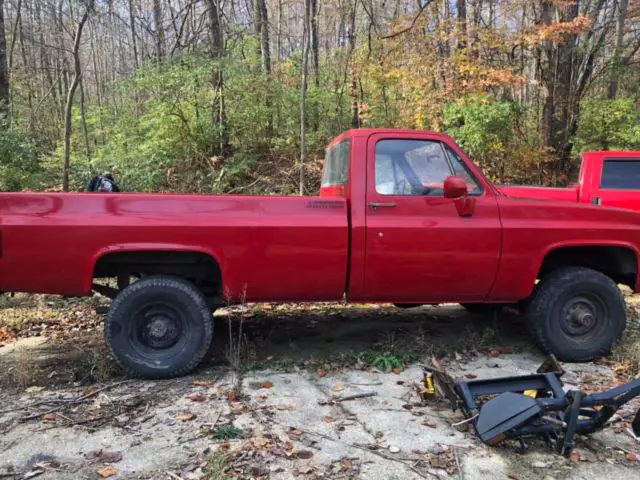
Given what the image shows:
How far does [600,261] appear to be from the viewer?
5.25 meters

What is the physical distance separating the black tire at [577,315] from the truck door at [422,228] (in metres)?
0.57

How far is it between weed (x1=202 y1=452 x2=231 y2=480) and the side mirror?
264 centimetres

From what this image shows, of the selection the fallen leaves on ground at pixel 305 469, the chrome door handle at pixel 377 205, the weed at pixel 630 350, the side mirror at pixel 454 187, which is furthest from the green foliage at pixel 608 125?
the fallen leaves on ground at pixel 305 469

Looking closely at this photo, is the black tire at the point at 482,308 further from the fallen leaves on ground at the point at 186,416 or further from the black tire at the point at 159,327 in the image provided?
the fallen leaves on ground at the point at 186,416

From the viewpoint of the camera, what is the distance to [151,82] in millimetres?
14062

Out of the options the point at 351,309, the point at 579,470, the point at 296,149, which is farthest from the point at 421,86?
the point at 579,470

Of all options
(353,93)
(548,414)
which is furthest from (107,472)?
(353,93)

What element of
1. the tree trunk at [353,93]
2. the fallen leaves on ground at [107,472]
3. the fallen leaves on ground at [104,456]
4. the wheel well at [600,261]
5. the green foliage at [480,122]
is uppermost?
the tree trunk at [353,93]

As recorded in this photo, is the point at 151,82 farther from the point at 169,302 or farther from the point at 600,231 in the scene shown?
the point at 600,231

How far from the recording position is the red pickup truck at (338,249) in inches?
167

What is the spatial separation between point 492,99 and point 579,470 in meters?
11.7

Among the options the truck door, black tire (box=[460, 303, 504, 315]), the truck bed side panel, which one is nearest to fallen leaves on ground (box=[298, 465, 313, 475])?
the truck door

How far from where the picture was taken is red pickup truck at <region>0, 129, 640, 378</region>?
167 inches

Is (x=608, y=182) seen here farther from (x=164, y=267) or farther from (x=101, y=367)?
(x=101, y=367)
